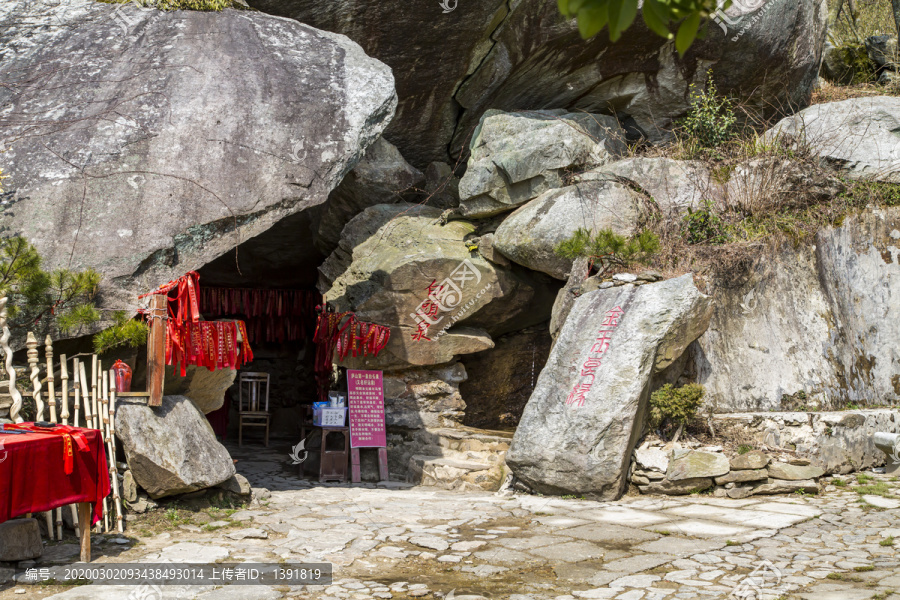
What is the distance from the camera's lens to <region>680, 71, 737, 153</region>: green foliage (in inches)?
396

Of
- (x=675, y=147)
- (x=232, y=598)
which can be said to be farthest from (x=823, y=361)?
(x=232, y=598)

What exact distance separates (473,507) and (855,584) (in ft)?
11.1

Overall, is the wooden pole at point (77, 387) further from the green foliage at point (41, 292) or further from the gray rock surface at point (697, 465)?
the gray rock surface at point (697, 465)

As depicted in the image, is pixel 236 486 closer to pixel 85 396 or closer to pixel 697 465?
pixel 85 396

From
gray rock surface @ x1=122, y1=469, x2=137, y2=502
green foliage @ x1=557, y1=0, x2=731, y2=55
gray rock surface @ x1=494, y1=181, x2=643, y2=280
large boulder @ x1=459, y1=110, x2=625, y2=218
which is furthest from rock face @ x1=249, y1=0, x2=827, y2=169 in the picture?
green foliage @ x1=557, y1=0, x2=731, y2=55

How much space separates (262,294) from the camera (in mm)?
13516

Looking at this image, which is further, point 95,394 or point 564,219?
point 564,219

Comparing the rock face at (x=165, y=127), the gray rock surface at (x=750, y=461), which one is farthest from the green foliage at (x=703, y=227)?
the rock face at (x=165, y=127)

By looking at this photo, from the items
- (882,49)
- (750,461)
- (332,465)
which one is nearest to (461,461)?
(332,465)

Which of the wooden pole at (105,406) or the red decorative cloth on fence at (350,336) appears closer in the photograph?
the wooden pole at (105,406)

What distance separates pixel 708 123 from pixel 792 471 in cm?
527

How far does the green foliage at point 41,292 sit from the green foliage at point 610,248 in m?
4.91

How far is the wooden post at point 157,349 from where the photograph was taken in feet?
19.9

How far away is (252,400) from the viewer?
1352 cm
